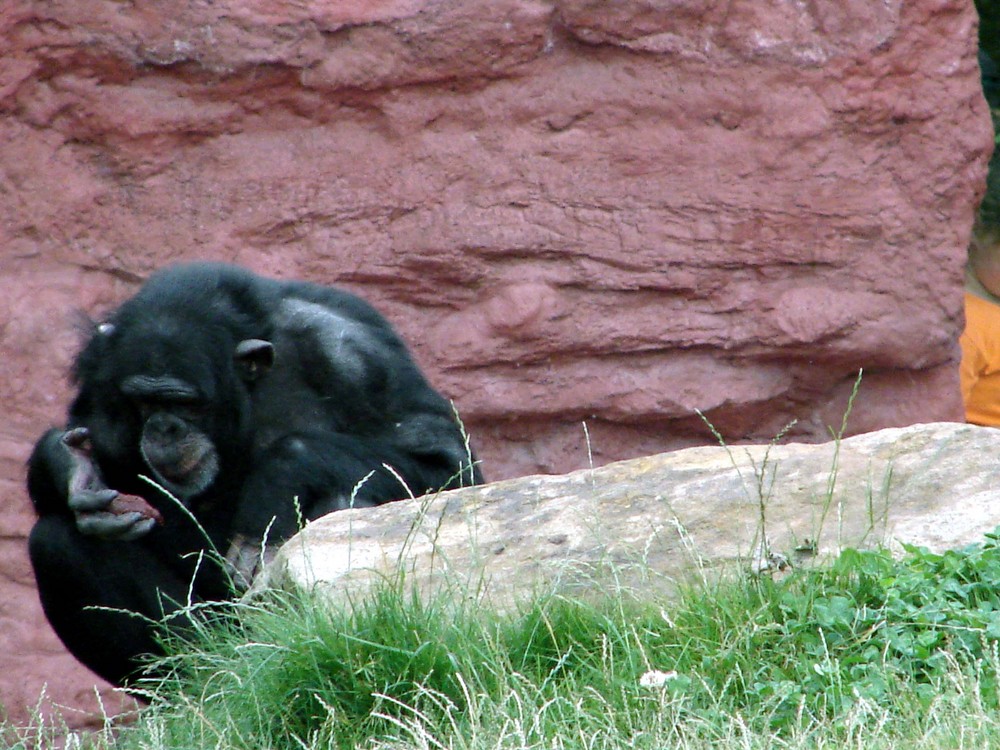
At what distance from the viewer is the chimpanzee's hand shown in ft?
15.4

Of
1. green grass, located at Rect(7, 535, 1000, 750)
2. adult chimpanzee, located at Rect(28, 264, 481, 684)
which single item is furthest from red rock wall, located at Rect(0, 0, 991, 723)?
green grass, located at Rect(7, 535, 1000, 750)

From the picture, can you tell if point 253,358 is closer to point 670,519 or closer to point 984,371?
point 670,519

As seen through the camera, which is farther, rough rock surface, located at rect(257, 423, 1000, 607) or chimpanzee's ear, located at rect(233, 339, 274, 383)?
chimpanzee's ear, located at rect(233, 339, 274, 383)

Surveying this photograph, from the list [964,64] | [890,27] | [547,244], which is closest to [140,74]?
[547,244]

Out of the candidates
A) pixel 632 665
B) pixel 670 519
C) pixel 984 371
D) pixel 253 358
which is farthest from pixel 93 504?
pixel 984 371

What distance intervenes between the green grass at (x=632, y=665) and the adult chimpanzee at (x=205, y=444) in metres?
1.23

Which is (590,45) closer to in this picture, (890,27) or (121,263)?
(890,27)

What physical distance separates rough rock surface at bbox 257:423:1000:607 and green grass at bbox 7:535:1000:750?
13 cm

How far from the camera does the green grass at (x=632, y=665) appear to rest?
10.2 ft

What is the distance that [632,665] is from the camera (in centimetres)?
327

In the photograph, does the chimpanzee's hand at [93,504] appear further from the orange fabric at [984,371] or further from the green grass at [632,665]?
the orange fabric at [984,371]

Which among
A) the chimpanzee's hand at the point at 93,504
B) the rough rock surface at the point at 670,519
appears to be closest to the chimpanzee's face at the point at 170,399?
the chimpanzee's hand at the point at 93,504

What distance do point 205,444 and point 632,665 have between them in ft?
7.25

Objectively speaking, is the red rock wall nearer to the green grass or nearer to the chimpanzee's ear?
the chimpanzee's ear
